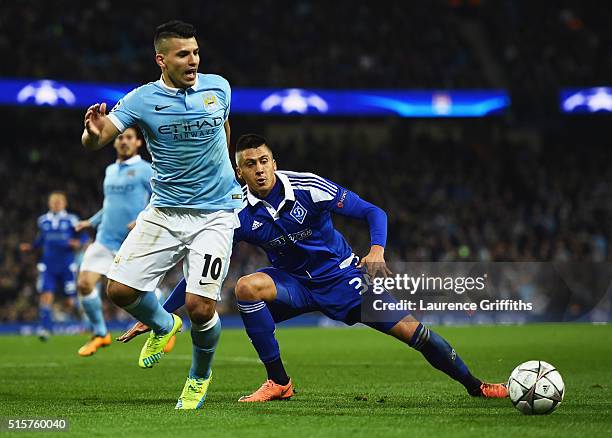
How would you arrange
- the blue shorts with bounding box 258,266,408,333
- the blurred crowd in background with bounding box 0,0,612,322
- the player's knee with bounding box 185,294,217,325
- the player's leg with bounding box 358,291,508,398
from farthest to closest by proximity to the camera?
1. the blurred crowd in background with bounding box 0,0,612,322
2. the blue shorts with bounding box 258,266,408,333
3. the player's leg with bounding box 358,291,508,398
4. the player's knee with bounding box 185,294,217,325

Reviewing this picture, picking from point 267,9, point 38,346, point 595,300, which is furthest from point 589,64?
point 38,346

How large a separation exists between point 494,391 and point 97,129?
342 centimetres

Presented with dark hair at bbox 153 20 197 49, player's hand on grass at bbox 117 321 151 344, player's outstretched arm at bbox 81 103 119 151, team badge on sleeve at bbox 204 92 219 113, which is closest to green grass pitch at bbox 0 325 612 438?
player's hand on grass at bbox 117 321 151 344

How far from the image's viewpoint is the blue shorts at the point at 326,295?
7.70 meters

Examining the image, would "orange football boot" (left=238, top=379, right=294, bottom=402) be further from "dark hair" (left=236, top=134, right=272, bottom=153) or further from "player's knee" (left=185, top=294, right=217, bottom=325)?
"dark hair" (left=236, top=134, right=272, bottom=153)

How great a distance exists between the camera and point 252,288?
7.55 m

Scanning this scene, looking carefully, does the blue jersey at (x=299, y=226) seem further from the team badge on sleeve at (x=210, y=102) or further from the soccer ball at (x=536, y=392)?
the soccer ball at (x=536, y=392)

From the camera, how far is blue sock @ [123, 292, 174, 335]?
7.23 meters

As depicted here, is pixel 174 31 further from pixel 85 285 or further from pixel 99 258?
pixel 85 285

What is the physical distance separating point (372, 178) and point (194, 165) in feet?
72.2

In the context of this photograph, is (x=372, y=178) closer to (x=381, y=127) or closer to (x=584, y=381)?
(x=381, y=127)

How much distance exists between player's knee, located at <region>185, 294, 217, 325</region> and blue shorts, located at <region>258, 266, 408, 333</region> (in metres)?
0.94

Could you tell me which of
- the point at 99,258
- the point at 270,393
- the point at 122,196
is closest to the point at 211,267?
the point at 270,393

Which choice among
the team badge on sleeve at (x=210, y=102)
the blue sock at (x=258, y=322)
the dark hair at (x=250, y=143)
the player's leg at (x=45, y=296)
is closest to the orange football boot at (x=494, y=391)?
the blue sock at (x=258, y=322)
